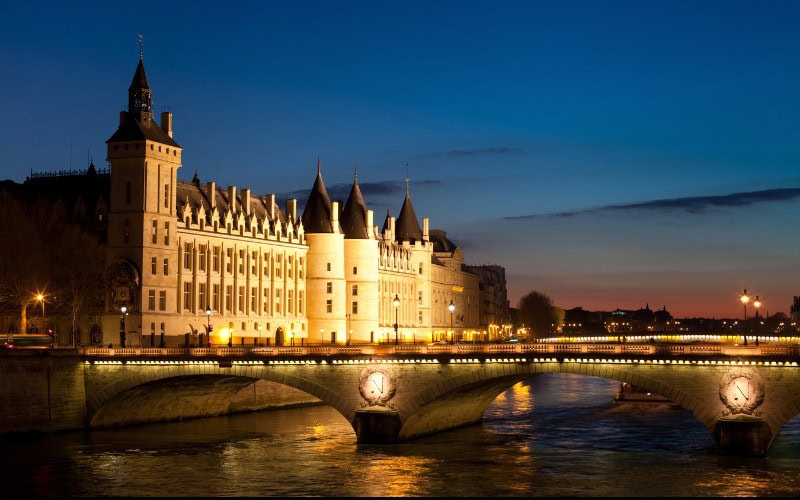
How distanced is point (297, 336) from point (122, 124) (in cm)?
3593

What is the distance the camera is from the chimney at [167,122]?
10438 centimetres

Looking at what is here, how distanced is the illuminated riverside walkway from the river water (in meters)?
1.53

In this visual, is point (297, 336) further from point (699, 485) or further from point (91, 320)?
point (699, 485)

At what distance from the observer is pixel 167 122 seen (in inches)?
4112

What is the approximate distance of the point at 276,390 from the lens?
97438 millimetres

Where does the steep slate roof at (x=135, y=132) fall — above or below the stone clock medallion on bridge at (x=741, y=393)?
above

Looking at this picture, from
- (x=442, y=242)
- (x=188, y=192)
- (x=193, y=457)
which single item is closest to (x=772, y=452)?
(x=193, y=457)

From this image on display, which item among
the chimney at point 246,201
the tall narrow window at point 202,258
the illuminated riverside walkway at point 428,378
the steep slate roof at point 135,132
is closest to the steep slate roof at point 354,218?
the chimney at point 246,201

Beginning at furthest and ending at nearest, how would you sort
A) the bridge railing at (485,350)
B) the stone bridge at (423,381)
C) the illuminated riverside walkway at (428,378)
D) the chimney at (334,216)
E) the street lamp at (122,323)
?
the chimney at (334,216), the street lamp at (122,323), the bridge railing at (485,350), the illuminated riverside walkway at (428,378), the stone bridge at (423,381)

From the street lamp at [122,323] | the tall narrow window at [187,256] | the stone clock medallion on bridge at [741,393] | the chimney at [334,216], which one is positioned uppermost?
the chimney at [334,216]

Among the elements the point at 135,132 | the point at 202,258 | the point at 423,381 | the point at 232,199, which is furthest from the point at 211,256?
the point at 423,381

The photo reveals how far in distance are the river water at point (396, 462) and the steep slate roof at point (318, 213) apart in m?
47.4

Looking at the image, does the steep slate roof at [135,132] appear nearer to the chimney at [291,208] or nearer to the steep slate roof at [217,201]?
the steep slate roof at [217,201]

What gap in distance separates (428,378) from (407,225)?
337 feet
